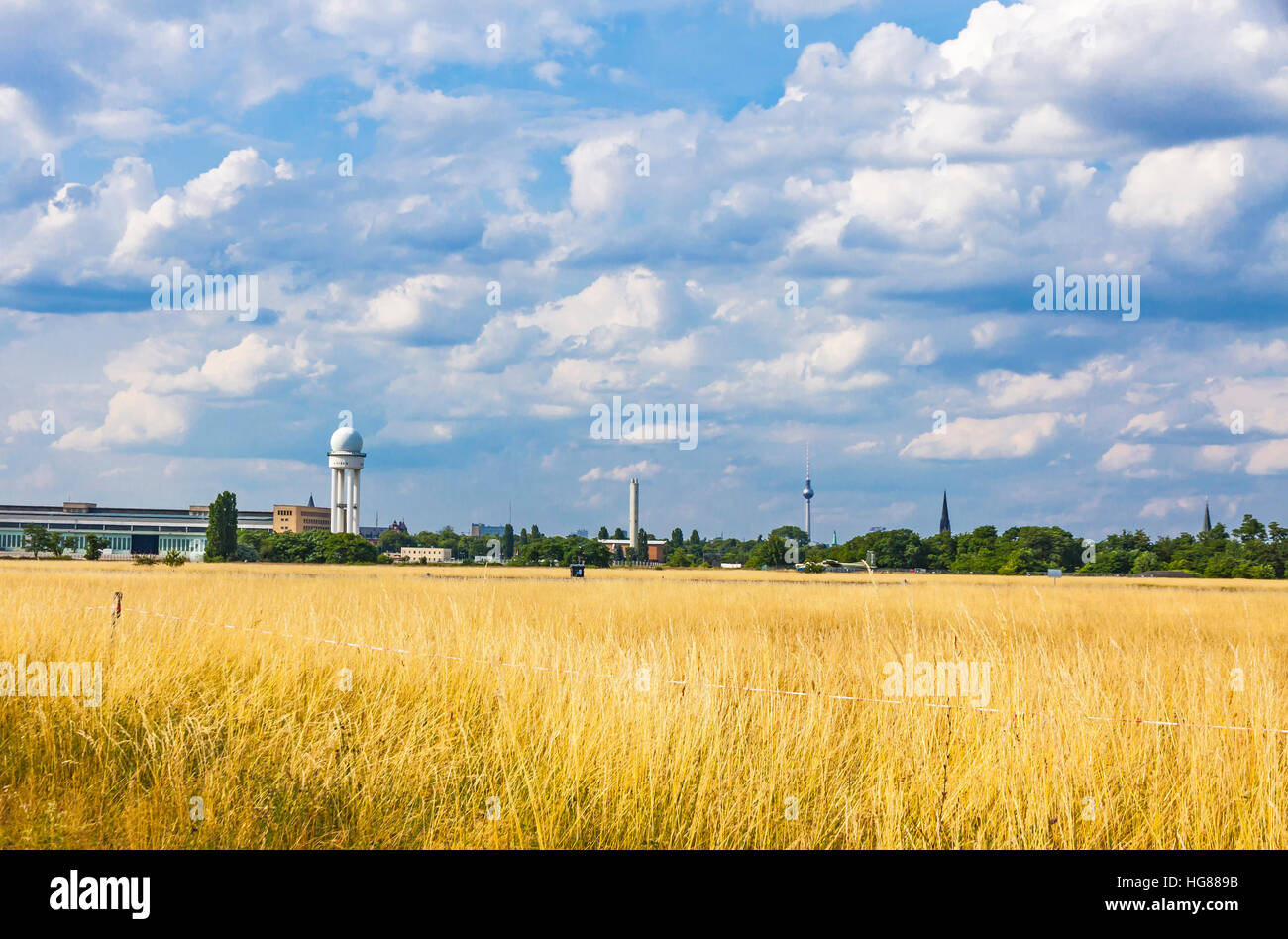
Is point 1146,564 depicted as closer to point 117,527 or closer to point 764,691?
point 764,691

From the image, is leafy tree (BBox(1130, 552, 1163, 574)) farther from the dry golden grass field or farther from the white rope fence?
the white rope fence

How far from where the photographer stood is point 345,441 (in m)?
184

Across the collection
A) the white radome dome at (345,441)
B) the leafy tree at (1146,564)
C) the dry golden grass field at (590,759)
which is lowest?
the leafy tree at (1146,564)

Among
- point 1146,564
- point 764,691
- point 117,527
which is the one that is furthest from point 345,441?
point 764,691

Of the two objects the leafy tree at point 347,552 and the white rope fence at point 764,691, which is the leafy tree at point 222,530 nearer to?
the leafy tree at point 347,552

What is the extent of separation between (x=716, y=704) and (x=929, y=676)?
342 centimetres

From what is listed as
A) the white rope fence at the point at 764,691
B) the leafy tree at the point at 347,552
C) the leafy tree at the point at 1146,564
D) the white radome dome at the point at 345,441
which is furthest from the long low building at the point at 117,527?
the white rope fence at the point at 764,691

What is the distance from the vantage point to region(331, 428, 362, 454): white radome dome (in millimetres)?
183750

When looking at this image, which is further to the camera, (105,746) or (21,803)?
(105,746)

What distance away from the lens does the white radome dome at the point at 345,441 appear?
184 meters
